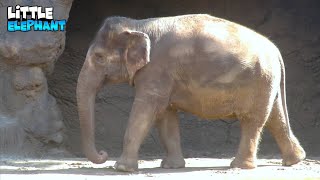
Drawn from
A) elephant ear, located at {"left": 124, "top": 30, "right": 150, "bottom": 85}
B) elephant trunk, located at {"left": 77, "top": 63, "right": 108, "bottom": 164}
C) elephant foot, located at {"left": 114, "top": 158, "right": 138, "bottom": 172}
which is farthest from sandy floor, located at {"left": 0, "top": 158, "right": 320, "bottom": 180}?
elephant ear, located at {"left": 124, "top": 30, "right": 150, "bottom": 85}

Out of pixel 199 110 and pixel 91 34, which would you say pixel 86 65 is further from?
pixel 91 34

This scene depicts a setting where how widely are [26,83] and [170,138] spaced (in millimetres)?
2039

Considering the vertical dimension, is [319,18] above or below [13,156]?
above

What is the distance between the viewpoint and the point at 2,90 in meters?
9.69

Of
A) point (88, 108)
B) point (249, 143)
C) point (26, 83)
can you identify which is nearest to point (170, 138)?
point (249, 143)

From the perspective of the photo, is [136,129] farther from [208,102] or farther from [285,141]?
[285,141]

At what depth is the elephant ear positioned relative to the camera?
8039 millimetres

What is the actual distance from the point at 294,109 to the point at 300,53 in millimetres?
895

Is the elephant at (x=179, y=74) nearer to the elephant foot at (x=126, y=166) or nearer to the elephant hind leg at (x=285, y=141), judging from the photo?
the elephant foot at (x=126, y=166)

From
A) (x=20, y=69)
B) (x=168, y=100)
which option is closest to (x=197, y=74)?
(x=168, y=100)

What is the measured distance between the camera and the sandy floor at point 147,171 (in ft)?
24.8

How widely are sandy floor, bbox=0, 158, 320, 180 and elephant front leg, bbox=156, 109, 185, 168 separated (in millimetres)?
125

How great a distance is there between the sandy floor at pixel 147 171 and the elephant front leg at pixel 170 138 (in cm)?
13


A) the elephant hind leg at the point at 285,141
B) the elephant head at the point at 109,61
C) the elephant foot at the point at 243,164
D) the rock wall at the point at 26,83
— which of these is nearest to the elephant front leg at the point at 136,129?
the elephant head at the point at 109,61
